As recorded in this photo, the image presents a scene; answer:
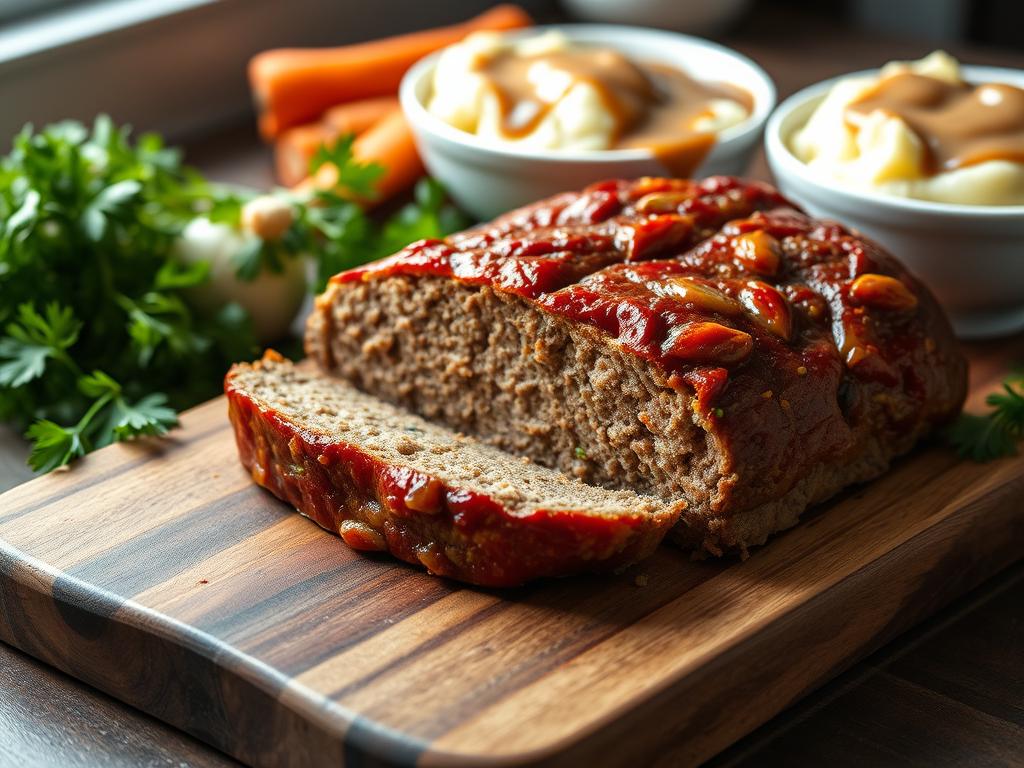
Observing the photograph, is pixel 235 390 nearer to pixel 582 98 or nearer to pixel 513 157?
pixel 513 157

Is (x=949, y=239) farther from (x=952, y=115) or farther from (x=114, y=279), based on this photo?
(x=114, y=279)

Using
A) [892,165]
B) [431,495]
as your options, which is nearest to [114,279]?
[431,495]

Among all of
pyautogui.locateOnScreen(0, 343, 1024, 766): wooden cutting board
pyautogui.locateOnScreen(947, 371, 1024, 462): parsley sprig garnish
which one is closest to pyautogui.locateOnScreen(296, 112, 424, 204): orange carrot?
pyautogui.locateOnScreen(0, 343, 1024, 766): wooden cutting board

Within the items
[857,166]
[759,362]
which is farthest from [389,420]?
[857,166]

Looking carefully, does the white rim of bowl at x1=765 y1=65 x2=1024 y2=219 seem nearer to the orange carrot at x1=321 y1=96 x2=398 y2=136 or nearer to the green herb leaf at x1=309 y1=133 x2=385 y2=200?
the green herb leaf at x1=309 y1=133 x2=385 y2=200

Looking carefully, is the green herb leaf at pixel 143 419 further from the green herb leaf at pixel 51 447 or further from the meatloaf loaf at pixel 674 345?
the meatloaf loaf at pixel 674 345

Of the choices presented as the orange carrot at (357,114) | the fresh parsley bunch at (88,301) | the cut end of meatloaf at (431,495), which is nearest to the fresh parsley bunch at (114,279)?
the fresh parsley bunch at (88,301)

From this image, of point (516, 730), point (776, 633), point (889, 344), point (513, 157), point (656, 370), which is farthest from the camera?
point (513, 157)
